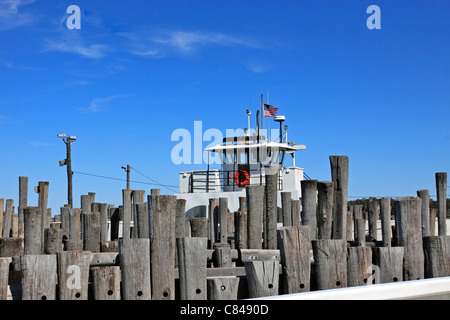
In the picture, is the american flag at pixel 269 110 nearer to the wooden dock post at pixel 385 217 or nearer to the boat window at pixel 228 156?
the boat window at pixel 228 156

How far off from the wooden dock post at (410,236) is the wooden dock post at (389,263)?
0.20m

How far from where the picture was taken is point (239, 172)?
25.6 metres

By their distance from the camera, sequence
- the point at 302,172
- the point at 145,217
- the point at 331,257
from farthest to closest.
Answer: the point at 302,172 → the point at 145,217 → the point at 331,257

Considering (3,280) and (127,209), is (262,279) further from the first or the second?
(127,209)

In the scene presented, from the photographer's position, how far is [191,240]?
18.3 ft

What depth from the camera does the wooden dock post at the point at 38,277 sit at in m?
5.16

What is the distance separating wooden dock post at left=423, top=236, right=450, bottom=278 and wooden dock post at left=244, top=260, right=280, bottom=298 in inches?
85.9

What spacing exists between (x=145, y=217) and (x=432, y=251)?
13.9ft

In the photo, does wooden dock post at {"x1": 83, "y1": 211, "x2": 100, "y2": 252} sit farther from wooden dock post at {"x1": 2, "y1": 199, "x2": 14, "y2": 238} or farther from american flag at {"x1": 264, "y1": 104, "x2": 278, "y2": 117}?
american flag at {"x1": 264, "y1": 104, "x2": 278, "y2": 117}

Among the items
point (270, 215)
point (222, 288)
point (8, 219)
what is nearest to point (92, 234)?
point (270, 215)

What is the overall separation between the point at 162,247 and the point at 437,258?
3430mm
